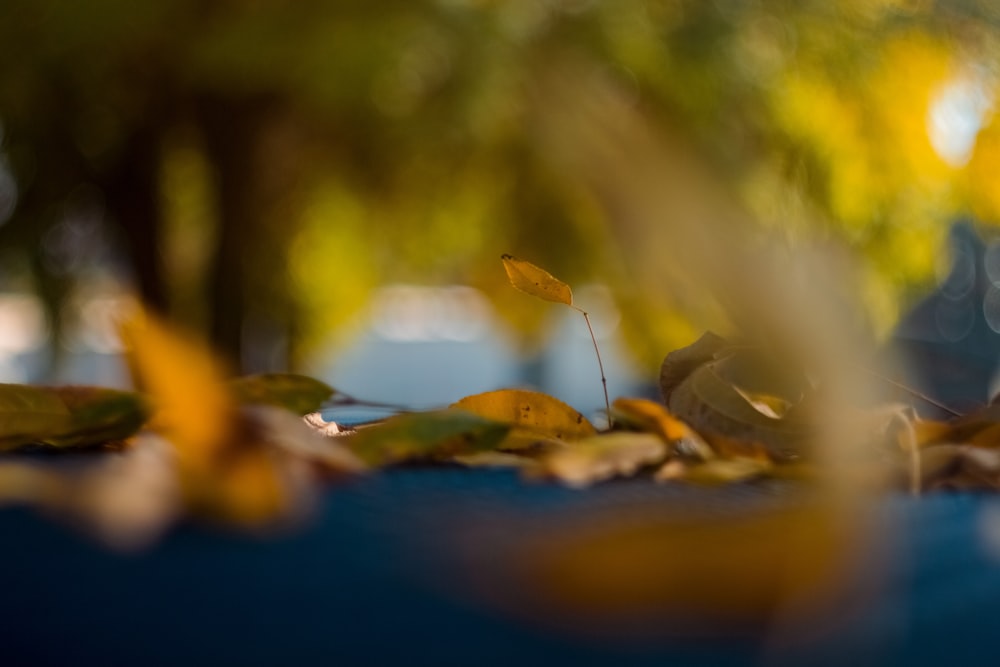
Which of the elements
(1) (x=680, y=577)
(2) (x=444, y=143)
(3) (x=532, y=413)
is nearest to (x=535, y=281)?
(3) (x=532, y=413)

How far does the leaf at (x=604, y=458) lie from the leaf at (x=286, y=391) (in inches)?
4.7

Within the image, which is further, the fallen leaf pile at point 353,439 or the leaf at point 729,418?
the leaf at point 729,418

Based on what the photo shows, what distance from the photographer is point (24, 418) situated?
307 mm

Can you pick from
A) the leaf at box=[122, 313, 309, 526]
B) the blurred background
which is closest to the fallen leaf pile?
the leaf at box=[122, 313, 309, 526]

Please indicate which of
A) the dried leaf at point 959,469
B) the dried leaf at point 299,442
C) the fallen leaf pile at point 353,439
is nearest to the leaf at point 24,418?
the fallen leaf pile at point 353,439

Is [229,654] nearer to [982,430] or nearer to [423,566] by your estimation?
[423,566]

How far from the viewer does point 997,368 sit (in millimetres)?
819

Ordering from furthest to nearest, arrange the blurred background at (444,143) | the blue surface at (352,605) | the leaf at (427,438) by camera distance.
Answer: the blurred background at (444,143) → the leaf at (427,438) → the blue surface at (352,605)

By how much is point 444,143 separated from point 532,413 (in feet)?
7.98

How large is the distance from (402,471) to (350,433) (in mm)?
65

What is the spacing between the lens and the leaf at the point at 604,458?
0.81 feet

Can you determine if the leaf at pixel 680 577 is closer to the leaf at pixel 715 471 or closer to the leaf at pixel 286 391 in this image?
the leaf at pixel 715 471

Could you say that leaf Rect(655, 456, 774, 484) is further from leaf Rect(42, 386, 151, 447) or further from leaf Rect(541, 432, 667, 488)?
leaf Rect(42, 386, 151, 447)

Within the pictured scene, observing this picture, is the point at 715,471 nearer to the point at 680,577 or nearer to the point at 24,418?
the point at 680,577
